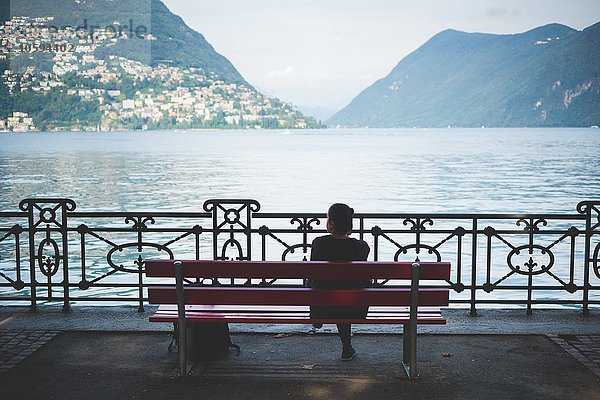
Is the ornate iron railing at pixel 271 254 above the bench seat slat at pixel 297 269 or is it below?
below

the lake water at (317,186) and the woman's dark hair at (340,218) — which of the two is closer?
the woman's dark hair at (340,218)

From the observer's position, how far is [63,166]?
71000 mm

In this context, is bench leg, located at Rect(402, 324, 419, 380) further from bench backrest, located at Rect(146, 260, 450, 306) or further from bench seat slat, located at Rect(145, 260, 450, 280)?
bench seat slat, located at Rect(145, 260, 450, 280)

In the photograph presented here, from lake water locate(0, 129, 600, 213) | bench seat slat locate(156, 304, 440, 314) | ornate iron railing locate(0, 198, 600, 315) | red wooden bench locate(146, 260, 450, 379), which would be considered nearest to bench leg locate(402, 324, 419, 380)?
red wooden bench locate(146, 260, 450, 379)

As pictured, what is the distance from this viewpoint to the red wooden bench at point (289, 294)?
5.36m

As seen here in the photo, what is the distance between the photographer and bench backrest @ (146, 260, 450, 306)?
5.36 meters

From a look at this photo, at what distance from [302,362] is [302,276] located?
42.4 inches

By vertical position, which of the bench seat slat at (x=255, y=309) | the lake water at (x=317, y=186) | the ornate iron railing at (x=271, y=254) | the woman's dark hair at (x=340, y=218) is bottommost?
the lake water at (x=317, y=186)

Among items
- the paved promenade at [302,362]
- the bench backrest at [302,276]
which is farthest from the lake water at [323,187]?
the bench backrest at [302,276]

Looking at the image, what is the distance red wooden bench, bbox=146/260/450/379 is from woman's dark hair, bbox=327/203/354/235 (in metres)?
0.65

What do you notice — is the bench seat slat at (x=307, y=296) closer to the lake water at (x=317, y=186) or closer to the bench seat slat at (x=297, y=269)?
the bench seat slat at (x=297, y=269)

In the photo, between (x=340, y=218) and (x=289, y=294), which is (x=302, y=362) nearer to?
(x=289, y=294)

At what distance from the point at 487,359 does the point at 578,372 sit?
68 cm

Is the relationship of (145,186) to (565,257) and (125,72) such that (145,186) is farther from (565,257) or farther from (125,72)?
(125,72)
